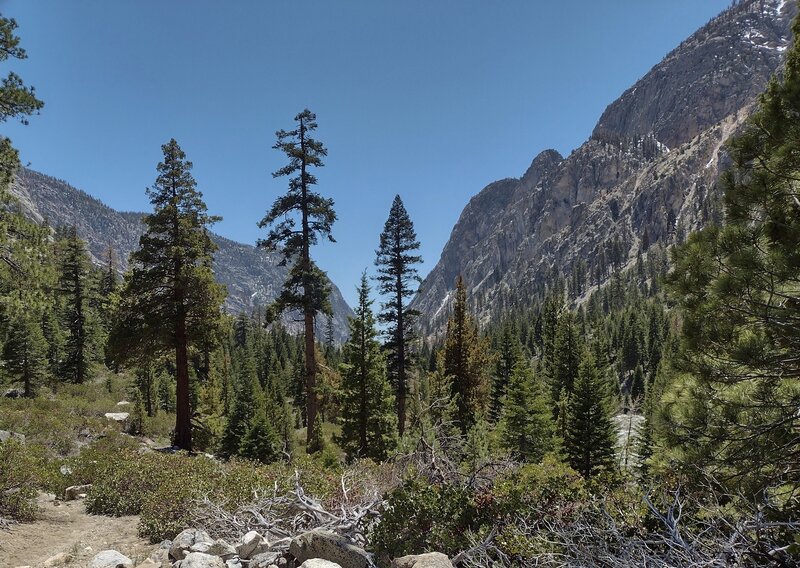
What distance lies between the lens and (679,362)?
570 centimetres

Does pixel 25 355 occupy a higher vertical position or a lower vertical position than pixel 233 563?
higher

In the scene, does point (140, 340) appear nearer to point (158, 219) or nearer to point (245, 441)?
point (158, 219)

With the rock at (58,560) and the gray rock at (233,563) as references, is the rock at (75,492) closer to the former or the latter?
the rock at (58,560)

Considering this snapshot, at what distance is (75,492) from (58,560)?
15.0ft

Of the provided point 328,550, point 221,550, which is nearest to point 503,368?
point 221,550

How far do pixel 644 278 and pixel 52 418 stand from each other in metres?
182

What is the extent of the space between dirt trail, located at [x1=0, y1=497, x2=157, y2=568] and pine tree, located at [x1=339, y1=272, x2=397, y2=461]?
13190 mm

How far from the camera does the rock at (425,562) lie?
13.4 ft

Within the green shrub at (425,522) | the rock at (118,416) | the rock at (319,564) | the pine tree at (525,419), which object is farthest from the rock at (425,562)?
the rock at (118,416)

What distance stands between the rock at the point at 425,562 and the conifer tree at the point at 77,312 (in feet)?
121

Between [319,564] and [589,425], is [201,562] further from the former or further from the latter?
[589,425]

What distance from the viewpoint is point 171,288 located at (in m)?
15.4

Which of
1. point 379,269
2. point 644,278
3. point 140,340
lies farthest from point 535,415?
point 644,278

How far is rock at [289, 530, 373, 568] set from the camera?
4941 millimetres
